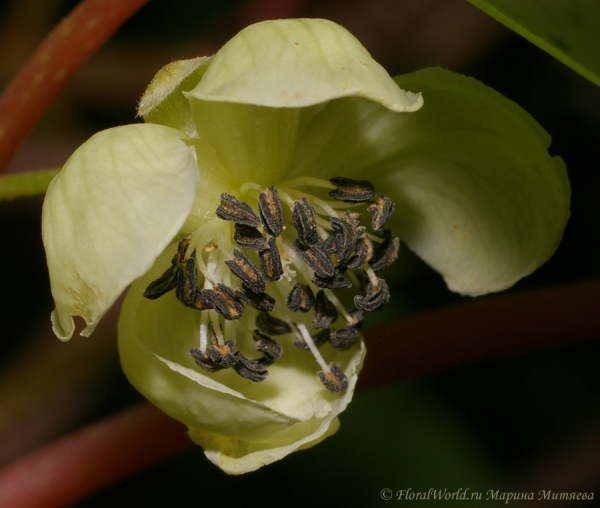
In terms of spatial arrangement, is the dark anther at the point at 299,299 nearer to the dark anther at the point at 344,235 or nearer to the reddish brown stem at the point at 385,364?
the dark anther at the point at 344,235

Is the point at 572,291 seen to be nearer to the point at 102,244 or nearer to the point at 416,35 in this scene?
the point at 102,244

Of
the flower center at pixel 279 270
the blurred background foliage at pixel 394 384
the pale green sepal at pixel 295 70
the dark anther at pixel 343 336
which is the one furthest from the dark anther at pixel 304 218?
the blurred background foliage at pixel 394 384

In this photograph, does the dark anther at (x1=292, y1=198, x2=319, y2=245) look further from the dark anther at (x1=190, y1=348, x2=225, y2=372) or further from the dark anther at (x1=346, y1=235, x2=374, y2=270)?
the dark anther at (x1=190, y1=348, x2=225, y2=372)

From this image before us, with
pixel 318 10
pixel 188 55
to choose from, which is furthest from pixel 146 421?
pixel 318 10

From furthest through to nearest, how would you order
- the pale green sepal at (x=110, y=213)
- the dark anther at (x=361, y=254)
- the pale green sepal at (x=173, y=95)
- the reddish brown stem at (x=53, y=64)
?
the reddish brown stem at (x=53, y=64)
the dark anther at (x=361, y=254)
the pale green sepal at (x=173, y=95)
the pale green sepal at (x=110, y=213)

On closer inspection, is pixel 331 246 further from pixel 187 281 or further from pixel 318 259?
pixel 187 281

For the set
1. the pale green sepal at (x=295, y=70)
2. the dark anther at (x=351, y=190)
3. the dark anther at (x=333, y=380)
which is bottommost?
the dark anther at (x=333, y=380)

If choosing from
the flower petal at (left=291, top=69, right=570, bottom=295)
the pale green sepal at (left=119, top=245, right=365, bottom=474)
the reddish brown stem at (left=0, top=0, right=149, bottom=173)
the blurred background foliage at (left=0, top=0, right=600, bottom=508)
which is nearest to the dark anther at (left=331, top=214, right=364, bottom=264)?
the flower petal at (left=291, top=69, right=570, bottom=295)
